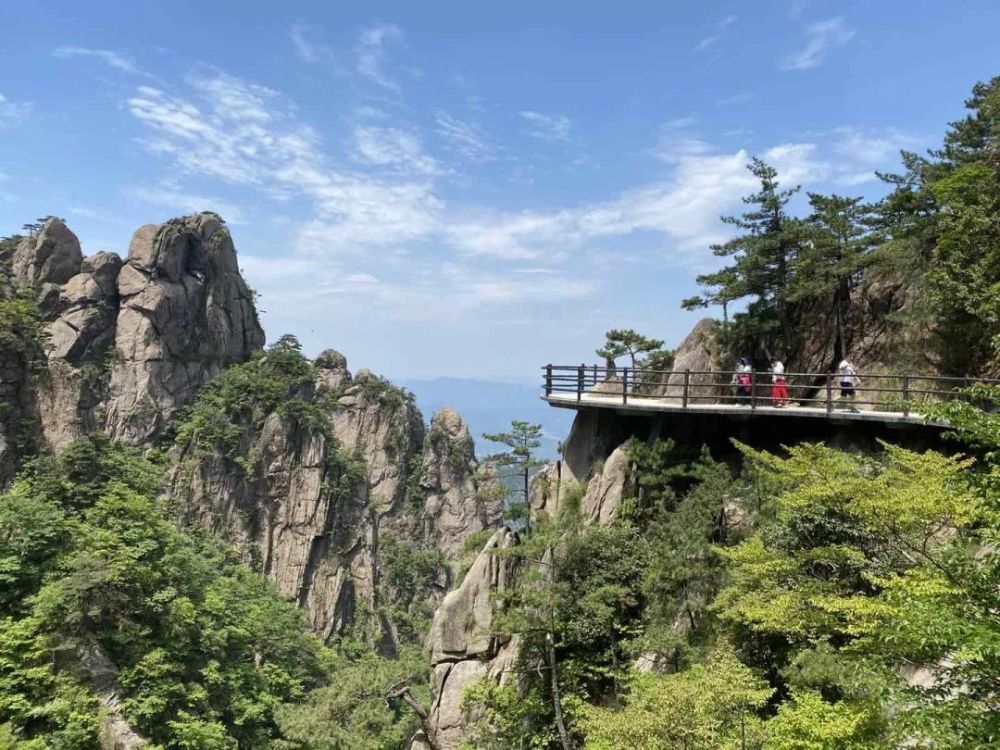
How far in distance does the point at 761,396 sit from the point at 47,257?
1990 inches

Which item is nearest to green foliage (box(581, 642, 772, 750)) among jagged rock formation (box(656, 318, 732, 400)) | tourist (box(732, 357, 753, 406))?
tourist (box(732, 357, 753, 406))

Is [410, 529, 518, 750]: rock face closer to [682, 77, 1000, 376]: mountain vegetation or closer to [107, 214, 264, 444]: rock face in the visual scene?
[682, 77, 1000, 376]: mountain vegetation

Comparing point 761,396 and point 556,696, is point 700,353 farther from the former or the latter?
point 556,696

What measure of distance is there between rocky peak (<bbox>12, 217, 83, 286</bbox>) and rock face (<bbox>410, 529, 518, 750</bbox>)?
4429 cm

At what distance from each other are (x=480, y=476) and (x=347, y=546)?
14.0 metres

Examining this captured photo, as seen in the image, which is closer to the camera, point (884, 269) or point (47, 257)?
point (884, 269)

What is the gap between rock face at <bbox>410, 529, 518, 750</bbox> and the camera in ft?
53.5

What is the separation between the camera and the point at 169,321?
47.8m

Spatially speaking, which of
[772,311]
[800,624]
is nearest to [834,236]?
[772,311]

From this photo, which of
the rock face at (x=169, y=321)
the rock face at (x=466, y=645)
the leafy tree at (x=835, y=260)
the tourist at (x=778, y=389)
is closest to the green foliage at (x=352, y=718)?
the rock face at (x=466, y=645)

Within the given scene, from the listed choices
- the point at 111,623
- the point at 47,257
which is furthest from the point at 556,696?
the point at 47,257

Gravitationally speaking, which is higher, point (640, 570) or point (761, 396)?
point (761, 396)

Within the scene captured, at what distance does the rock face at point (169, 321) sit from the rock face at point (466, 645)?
127ft

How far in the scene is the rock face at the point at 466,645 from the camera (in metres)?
16.3
